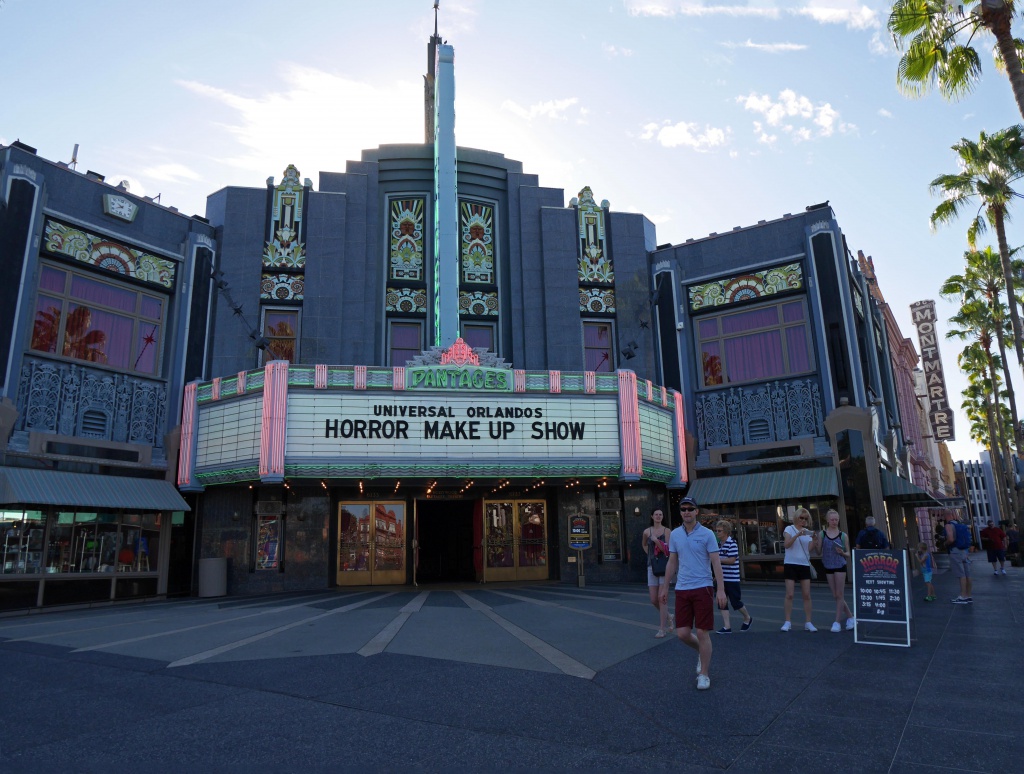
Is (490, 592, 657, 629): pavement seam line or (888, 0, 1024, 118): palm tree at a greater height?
(888, 0, 1024, 118): palm tree

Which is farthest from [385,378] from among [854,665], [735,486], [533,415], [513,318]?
[854,665]

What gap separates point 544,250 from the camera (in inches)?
979

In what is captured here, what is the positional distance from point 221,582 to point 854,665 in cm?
1749

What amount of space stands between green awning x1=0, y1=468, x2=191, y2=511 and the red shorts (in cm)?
1592

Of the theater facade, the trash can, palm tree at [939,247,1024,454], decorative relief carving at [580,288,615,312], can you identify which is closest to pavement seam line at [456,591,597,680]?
the theater facade

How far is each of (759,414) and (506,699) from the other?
18437 mm

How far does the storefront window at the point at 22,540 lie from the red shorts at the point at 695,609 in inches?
671

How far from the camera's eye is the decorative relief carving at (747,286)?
925 inches

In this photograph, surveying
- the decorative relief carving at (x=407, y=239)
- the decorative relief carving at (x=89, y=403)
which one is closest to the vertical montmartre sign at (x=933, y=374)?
the decorative relief carving at (x=407, y=239)

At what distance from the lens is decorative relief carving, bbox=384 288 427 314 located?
947 inches

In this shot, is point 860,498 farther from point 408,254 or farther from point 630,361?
point 408,254

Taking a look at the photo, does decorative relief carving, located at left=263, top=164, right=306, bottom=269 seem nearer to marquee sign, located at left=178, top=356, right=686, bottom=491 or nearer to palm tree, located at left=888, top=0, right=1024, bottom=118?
marquee sign, located at left=178, top=356, right=686, bottom=491

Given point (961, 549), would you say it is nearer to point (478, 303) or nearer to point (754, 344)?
point (754, 344)

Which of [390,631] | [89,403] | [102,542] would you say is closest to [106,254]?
[89,403]
